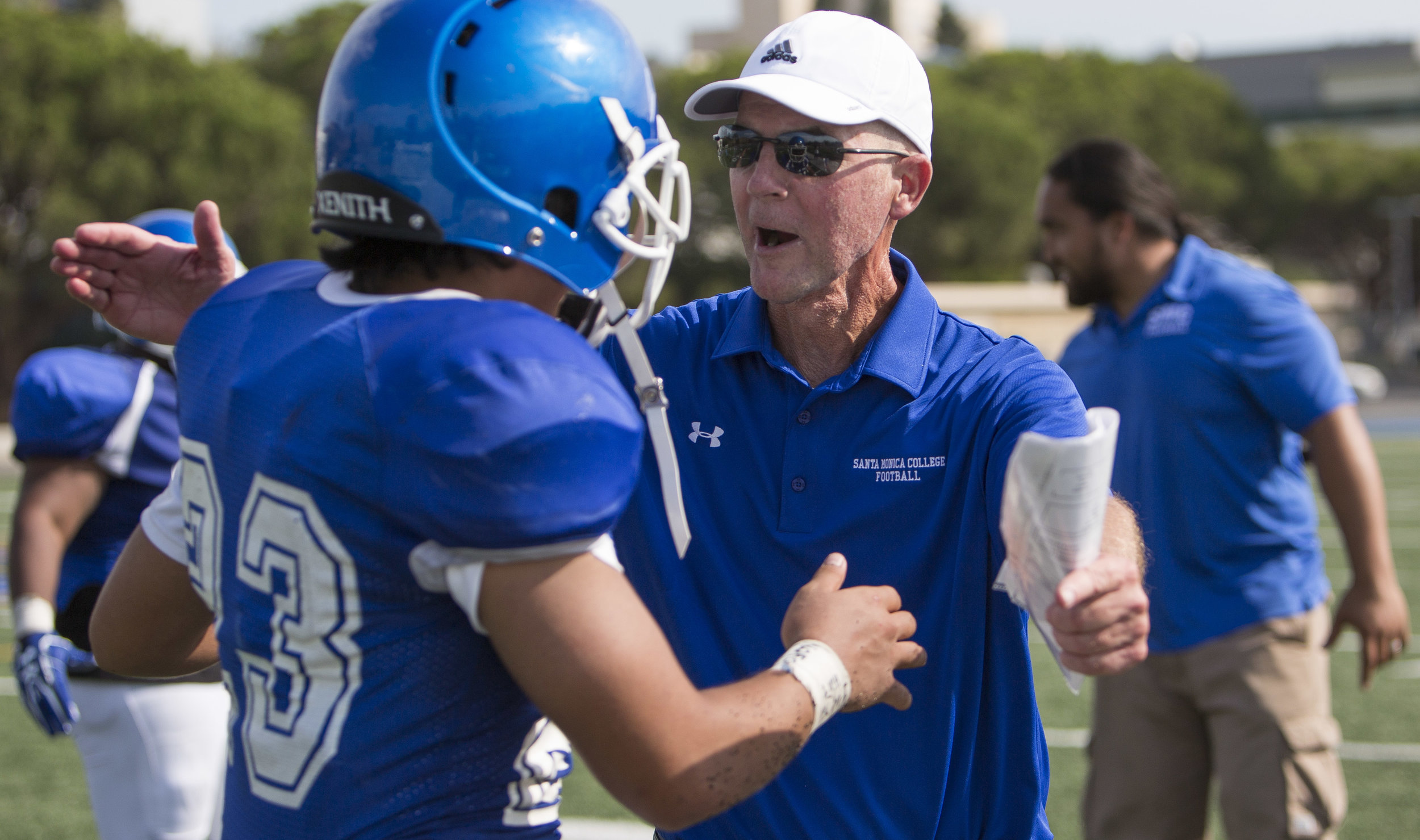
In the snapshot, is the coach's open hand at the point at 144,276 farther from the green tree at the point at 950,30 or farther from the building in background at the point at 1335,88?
the building in background at the point at 1335,88

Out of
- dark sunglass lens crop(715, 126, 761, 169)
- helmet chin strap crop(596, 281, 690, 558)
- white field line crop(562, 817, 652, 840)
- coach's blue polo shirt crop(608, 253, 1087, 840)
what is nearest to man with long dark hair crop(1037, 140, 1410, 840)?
white field line crop(562, 817, 652, 840)

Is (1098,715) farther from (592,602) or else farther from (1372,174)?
(1372,174)

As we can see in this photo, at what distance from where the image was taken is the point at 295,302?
5.25 ft

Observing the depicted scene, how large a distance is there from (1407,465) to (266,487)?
757 inches

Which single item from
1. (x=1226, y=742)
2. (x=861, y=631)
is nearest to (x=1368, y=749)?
(x=1226, y=742)

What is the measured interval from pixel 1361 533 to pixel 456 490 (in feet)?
11.2

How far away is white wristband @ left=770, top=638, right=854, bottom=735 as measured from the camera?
1615 millimetres

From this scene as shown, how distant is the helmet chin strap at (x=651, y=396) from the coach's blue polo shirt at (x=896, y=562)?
49cm

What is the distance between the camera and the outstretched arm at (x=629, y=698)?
4.65ft

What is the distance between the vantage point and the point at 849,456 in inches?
91.5

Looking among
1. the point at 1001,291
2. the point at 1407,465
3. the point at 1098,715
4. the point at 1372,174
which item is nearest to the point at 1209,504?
the point at 1098,715

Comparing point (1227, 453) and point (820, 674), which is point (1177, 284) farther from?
point (820, 674)

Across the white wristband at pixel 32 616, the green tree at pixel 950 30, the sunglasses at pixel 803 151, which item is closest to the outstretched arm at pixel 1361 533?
the sunglasses at pixel 803 151

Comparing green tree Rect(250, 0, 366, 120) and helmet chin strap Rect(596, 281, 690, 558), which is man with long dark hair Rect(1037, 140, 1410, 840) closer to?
helmet chin strap Rect(596, 281, 690, 558)
